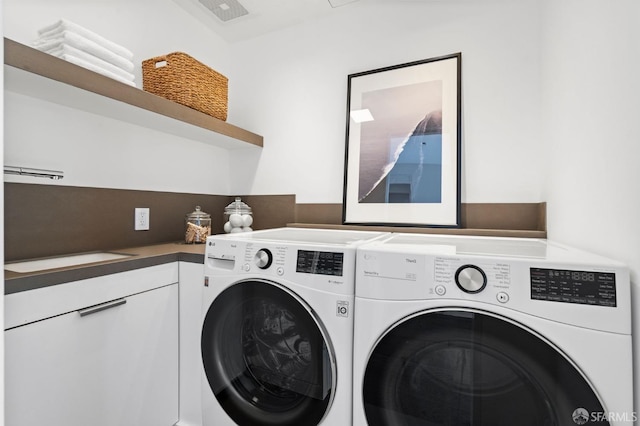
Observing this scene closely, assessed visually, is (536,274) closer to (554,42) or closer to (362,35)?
(554,42)

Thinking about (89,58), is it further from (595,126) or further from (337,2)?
(595,126)

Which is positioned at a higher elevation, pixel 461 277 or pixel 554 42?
pixel 554 42

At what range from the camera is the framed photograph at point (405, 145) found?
1638 mm

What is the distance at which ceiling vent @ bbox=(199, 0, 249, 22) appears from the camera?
6.14 ft

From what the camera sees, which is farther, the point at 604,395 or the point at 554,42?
the point at 554,42

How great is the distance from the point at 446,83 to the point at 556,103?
56 centimetres

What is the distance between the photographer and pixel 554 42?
1291 mm

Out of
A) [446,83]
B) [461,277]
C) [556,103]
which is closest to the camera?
[461,277]

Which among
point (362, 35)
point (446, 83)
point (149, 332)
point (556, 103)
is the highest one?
point (362, 35)

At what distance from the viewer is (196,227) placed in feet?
6.07

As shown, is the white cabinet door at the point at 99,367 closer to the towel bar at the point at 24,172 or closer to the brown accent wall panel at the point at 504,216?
the towel bar at the point at 24,172

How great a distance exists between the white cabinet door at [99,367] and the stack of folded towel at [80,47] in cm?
97

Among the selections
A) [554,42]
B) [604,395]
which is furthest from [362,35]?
[604,395]

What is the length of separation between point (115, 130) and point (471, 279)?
1780 mm
